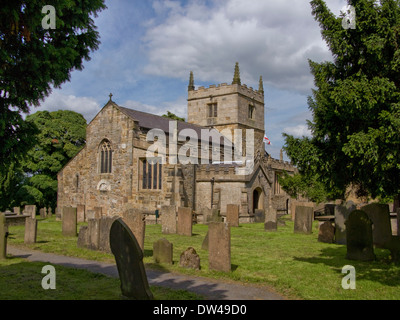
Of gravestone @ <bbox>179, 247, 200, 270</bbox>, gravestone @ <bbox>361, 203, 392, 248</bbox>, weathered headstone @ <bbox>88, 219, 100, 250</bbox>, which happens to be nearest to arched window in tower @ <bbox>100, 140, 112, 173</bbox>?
weathered headstone @ <bbox>88, 219, 100, 250</bbox>

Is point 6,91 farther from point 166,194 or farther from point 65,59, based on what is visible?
point 166,194

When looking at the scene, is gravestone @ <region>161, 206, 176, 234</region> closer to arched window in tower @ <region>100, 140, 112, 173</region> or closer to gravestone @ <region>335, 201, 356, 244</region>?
gravestone @ <region>335, 201, 356, 244</region>

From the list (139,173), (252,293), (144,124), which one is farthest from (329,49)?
(144,124)

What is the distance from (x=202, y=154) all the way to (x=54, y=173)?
15077 millimetres

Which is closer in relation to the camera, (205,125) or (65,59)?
(65,59)

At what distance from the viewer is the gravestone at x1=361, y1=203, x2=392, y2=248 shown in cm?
1116

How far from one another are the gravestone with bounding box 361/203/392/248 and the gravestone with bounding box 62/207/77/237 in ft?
37.4

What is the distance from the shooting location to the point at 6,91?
7.20 m

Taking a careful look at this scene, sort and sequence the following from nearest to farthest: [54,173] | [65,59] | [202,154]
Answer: [65,59] → [202,154] → [54,173]

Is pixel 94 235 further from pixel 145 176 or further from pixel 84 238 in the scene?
pixel 145 176

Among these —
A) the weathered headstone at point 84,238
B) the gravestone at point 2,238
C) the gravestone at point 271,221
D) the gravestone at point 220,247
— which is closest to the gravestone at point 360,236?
the gravestone at point 220,247

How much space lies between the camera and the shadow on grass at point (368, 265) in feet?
A: 26.2

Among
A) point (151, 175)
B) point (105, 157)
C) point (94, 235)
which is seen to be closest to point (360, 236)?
point (94, 235)

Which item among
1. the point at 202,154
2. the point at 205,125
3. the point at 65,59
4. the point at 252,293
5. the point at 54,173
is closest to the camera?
the point at 252,293
